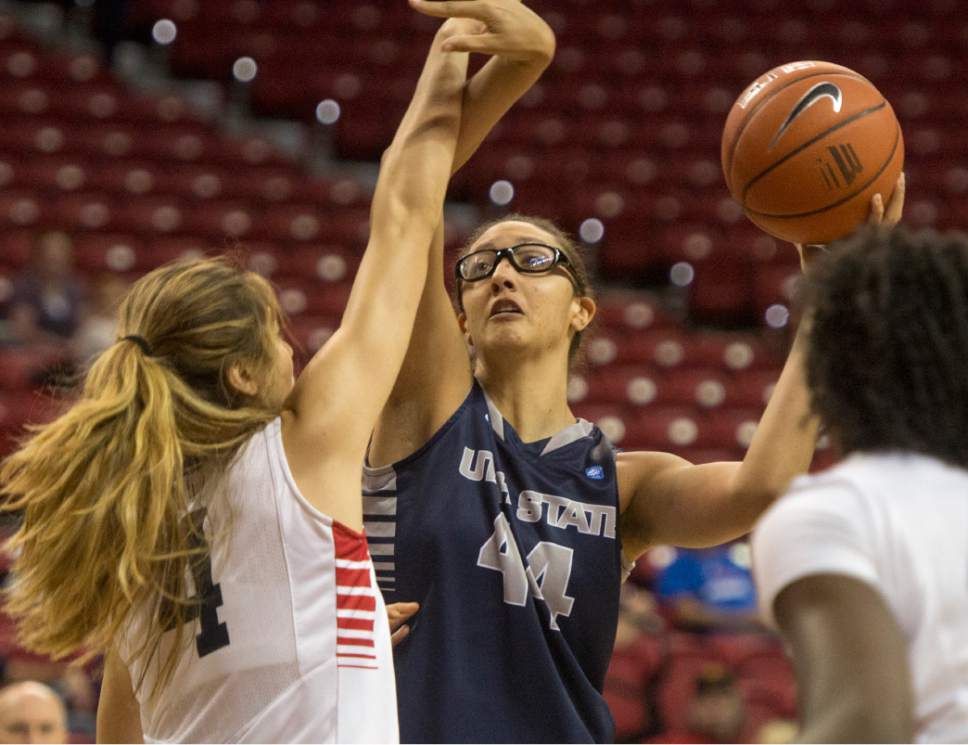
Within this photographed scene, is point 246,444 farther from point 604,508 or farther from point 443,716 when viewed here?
point 604,508

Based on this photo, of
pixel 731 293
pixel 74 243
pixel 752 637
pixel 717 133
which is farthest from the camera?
pixel 717 133

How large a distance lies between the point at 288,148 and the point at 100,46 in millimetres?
2114

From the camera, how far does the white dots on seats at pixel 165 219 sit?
8992 mm

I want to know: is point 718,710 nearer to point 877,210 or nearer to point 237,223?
point 877,210

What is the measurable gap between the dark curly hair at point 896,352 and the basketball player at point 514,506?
83 cm

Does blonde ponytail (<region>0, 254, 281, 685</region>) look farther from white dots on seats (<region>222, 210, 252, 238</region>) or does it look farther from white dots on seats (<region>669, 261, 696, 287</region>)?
white dots on seats (<region>669, 261, 696, 287</region>)

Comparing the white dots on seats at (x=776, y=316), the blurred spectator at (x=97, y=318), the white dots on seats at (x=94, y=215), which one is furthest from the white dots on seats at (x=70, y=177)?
the white dots on seats at (x=776, y=316)

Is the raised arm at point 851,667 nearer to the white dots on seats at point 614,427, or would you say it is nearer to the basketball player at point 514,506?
the basketball player at point 514,506

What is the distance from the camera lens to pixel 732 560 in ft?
21.6

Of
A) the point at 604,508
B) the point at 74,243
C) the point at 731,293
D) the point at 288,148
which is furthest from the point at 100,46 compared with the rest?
the point at 604,508

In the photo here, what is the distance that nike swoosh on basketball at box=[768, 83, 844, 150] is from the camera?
8.55 feet

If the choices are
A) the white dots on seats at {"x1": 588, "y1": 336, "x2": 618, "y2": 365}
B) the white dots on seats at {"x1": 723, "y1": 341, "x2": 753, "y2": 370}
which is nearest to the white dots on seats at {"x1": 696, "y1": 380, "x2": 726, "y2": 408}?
the white dots on seats at {"x1": 723, "y1": 341, "x2": 753, "y2": 370}

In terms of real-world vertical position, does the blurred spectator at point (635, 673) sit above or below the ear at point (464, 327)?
below

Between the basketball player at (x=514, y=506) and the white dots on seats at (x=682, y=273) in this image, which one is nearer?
the basketball player at (x=514, y=506)
